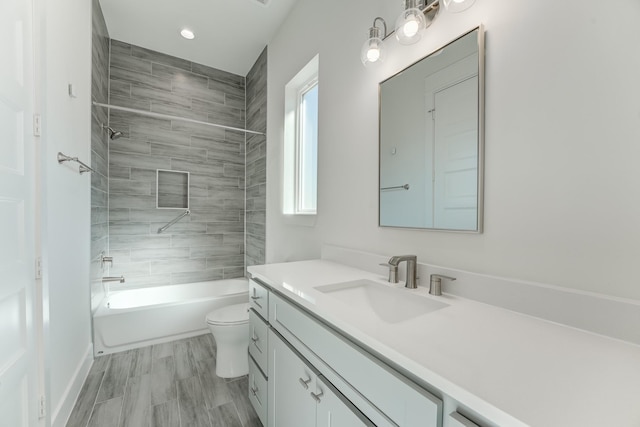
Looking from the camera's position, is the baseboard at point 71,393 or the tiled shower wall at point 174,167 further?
the tiled shower wall at point 174,167

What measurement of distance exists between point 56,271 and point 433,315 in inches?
73.8

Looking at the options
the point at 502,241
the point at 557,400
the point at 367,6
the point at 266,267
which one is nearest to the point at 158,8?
the point at 367,6

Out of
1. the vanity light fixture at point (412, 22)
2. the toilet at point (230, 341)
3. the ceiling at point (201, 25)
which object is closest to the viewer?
the vanity light fixture at point (412, 22)

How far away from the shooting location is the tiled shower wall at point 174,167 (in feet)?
9.22

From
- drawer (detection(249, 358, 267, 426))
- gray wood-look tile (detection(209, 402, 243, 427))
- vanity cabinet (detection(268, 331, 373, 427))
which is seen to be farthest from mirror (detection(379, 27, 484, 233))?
gray wood-look tile (detection(209, 402, 243, 427))

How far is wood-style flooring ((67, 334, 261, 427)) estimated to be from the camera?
1486 mm

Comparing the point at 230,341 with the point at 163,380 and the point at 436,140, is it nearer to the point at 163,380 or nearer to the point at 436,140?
the point at 163,380

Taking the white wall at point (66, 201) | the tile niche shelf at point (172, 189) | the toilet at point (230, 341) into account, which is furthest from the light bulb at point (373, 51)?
the tile niche shelf at point (172, 189)

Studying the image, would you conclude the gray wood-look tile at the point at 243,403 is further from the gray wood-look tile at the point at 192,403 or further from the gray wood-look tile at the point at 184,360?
the gray wood-look tile at the point at 184,360

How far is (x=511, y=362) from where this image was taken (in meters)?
0.53

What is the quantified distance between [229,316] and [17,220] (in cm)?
127

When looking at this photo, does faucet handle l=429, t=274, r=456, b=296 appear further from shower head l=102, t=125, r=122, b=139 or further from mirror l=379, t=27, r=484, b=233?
shower head l=102, t=125, r=122, b=139

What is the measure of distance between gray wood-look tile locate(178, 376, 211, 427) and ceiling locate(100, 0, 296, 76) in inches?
120

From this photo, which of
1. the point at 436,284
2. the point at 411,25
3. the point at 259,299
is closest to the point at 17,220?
the point at 259,299
